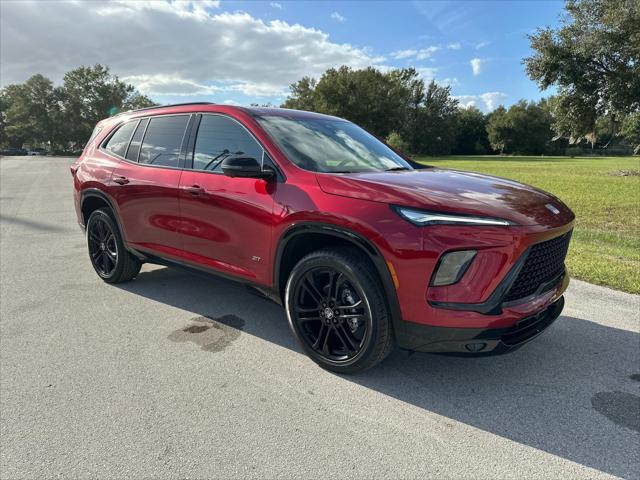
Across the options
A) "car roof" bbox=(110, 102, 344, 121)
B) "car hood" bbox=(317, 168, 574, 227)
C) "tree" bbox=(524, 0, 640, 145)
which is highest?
"tree" bbox=(524, 0, 640, 145)

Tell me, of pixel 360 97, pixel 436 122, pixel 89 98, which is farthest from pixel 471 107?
pixel 89 98

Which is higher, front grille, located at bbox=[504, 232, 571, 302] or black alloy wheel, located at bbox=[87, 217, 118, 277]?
front grille, located at bbox=[504, 232, 571, 302]

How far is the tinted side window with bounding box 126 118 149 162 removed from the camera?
15.0 feet

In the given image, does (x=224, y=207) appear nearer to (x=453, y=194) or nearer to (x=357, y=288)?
(x=357, y=288)

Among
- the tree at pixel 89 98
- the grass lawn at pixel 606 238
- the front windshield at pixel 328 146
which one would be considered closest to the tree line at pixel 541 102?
the grass lawn at pixel 606 238

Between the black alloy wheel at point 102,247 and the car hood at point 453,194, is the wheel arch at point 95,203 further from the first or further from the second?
the car hood at point 453,194

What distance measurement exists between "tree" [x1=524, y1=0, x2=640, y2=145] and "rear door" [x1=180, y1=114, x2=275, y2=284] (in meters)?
20.6

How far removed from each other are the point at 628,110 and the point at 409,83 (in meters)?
51.0

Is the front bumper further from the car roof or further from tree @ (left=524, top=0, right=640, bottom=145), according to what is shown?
tree @ (left=524, top=0, right=640, bottom=145)

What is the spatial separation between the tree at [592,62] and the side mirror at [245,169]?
68.3ft

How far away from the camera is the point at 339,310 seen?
302 cm

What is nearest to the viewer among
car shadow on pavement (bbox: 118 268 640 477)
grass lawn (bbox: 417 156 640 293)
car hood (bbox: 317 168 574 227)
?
car shadow on pavement (bbox: 118 268 640 477)

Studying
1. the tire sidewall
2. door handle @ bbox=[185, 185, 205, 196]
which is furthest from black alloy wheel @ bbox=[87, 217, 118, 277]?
the tire sidewall

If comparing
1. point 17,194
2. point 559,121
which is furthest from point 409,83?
point 17,194
